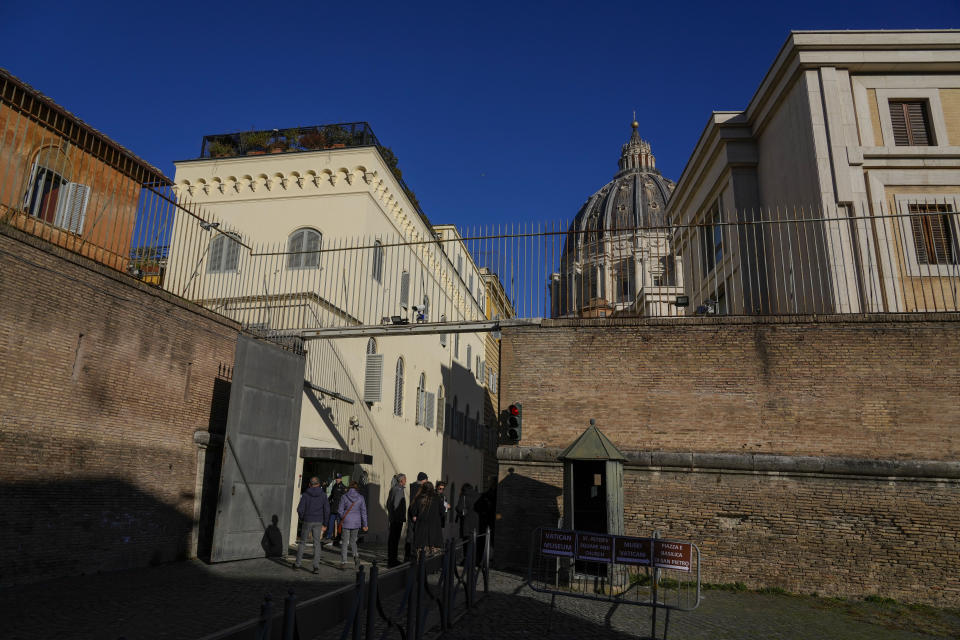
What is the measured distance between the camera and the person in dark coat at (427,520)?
36.2 feet

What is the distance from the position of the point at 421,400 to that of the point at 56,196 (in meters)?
13.7

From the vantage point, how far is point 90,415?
9.72m

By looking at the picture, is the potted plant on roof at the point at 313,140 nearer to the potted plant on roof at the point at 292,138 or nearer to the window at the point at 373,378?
the potted plant on roof at the point at 292,138

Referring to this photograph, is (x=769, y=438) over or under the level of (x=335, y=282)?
under

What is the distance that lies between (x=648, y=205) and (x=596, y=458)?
8446 cm

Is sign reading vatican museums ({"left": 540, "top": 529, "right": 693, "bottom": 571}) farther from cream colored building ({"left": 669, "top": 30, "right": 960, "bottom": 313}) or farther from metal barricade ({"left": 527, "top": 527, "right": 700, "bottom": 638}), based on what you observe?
cream colored building ({"left": 669, "top": 30, "right": 960, "bottom": 313})

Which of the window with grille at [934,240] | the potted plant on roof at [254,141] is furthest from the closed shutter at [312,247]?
the window with grille at [934,240]

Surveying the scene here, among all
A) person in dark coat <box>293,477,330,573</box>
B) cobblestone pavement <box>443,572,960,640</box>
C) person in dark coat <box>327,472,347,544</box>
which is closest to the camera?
cobblestone pavement <box>443,572,960,640</box>

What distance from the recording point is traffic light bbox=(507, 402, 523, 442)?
11.8 m

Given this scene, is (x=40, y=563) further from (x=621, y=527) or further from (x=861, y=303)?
(x=861, y=303)

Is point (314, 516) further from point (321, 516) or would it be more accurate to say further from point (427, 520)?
point (427, 520)

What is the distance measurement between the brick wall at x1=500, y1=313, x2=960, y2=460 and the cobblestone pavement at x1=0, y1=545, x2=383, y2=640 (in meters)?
4.67

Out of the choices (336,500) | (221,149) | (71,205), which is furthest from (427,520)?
(221,149)

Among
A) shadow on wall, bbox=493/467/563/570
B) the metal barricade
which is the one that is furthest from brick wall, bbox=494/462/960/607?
the metal barricade
